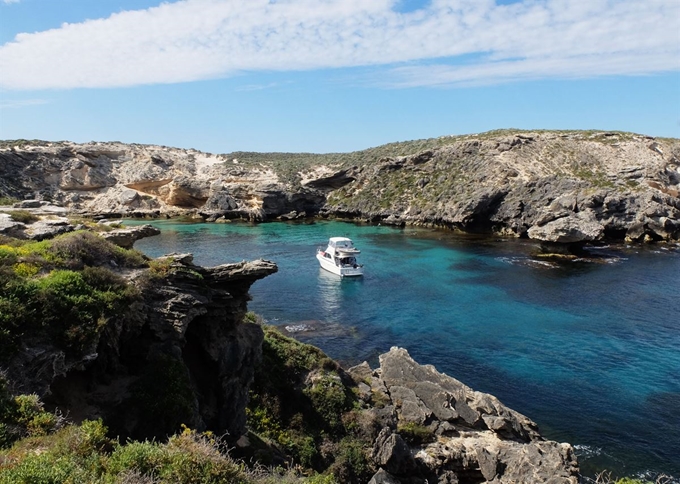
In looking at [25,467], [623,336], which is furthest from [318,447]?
[623,336]

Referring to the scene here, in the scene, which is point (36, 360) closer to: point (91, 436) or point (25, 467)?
point (91, 436)

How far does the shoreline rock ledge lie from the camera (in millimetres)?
16375

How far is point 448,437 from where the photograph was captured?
18.8 m

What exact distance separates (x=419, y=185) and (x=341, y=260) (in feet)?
162

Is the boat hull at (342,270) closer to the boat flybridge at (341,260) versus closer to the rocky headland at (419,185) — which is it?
the boat flybridge at (341,260)

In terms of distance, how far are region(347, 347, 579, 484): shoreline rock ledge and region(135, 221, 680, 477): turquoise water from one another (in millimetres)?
3629

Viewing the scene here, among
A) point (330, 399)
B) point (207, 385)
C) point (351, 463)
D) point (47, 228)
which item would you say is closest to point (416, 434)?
point (351, 463)

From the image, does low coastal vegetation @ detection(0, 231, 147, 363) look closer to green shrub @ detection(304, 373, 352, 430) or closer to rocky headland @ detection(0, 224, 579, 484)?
rocky headland @ detection(0, 224, 579, 484)

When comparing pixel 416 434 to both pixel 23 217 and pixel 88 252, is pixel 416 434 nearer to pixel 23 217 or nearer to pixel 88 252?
pixel 88 252

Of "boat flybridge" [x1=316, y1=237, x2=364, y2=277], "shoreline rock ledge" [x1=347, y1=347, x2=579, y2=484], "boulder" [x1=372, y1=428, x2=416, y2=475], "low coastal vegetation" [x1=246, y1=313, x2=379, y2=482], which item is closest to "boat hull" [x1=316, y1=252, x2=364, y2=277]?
"boat flybridge" [x1=316, y1=237, x2=364, y2=277]

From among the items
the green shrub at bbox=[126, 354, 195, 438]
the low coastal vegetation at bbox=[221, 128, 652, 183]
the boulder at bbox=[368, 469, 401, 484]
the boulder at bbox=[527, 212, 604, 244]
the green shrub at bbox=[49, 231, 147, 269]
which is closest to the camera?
the green shrub at bbox=[126, 354, 195, 438]

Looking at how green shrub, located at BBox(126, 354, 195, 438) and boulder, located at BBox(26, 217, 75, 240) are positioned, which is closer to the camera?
green shrub, located at BBox(126, 354, 195, 438)

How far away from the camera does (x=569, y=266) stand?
5441 cm

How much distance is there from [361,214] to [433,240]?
94.5 ft
